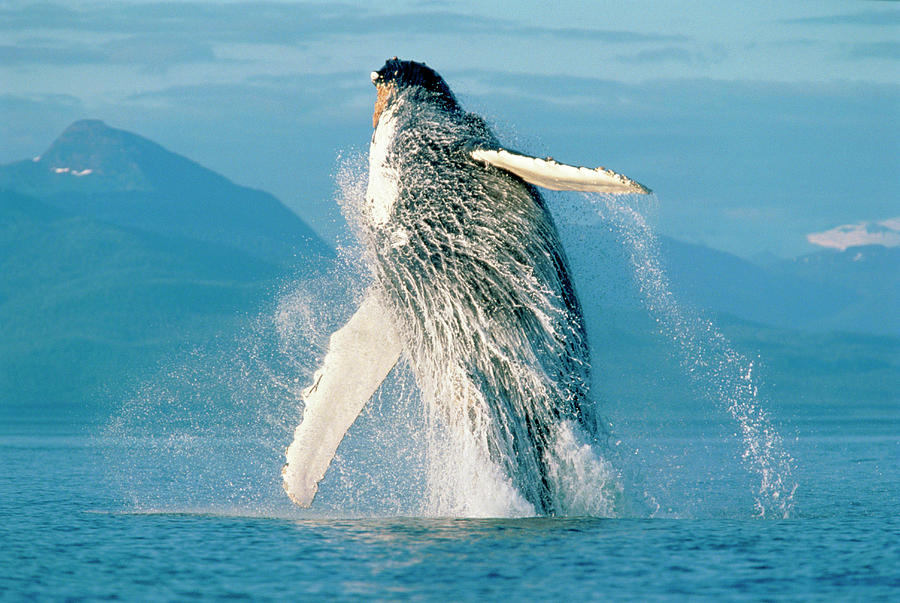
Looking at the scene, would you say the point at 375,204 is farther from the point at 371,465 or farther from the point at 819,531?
the point at 371,465

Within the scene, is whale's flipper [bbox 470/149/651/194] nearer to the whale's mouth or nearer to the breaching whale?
the breaching whale

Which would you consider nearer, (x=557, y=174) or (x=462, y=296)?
(x=557, y=174)

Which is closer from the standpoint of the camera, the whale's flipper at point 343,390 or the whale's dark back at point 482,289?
the whale's dark back at point 482,289

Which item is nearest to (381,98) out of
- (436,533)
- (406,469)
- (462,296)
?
(462,296)

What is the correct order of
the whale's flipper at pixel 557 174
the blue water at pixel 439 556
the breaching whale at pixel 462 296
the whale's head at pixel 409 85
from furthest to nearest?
the whale's head at pixel 409 85
the breaching whale at pixel 462 296
the whale's flipper at pixel 557 174
the blue water at pixel 439 556

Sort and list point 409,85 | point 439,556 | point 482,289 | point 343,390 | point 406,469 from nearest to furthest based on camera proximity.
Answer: point 439,556, point 482,289, point 409,85, point 343,390, point 406,469

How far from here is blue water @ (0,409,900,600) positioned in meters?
8.77

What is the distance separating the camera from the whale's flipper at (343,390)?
39.8ft

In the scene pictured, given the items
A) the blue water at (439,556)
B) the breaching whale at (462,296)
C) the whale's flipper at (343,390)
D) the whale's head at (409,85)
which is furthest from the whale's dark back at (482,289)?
the blue water at (439,556)

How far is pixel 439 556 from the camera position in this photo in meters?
9.75

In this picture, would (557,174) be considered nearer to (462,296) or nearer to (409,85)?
(462,296)

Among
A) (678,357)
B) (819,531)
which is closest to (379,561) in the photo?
(819,531)

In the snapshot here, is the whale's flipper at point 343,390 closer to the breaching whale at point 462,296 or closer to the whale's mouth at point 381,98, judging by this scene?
the breaching whale at point 462,296

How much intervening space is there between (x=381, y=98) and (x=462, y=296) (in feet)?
7.29
